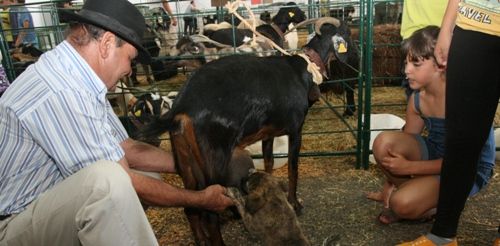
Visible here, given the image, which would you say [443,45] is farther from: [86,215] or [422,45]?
[86,215]

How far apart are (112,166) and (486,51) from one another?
167cm

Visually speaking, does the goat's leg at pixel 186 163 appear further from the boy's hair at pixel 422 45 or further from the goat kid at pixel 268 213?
the boy's hair at pixel 422 45

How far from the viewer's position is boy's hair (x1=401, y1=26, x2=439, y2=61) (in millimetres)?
2539

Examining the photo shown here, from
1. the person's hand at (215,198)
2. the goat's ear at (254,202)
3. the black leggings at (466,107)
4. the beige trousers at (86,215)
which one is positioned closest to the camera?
the beige trousers at (86,215)

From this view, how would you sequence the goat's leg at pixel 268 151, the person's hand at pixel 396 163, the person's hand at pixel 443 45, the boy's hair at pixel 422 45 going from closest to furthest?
1. the person's hand at pixel 443 45
2. the boy's hair at pixel 422 45
3. the person's hand at pixel 396 163
4. the goat's leg at pixel 268 151

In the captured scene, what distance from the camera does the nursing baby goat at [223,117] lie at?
2.45 meters

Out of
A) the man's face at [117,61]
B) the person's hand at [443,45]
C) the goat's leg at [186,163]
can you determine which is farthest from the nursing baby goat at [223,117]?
the person's hand at [443,45]

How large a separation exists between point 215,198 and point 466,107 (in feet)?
4.38

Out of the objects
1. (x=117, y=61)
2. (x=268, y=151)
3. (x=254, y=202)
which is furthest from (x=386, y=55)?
(x=117, y=61)

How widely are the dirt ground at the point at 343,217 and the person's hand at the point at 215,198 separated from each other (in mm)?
692

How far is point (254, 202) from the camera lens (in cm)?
237

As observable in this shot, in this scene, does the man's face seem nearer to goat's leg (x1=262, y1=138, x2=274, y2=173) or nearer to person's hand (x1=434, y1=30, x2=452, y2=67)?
person's hand (x1=434, y1=30, x2=452, y2=67)

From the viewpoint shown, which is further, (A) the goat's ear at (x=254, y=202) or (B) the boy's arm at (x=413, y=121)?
(B) the boy's arm at (x=413, y=121)

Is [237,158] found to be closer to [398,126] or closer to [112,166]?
[112,166]
